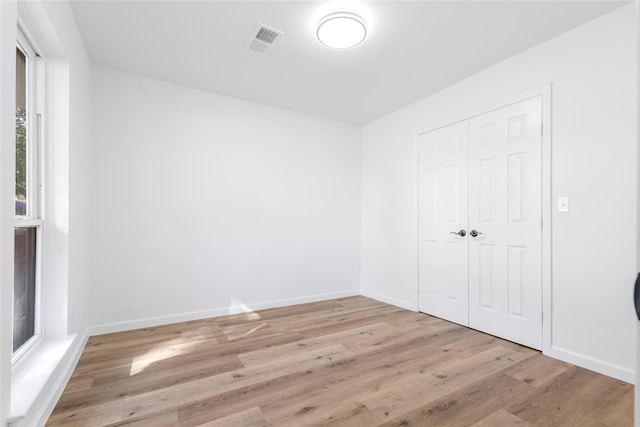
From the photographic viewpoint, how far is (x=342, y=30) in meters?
2.32

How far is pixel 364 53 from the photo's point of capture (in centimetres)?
271

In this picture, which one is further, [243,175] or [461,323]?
[243,175]

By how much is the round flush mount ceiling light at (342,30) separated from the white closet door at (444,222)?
160cm

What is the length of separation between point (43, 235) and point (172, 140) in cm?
165

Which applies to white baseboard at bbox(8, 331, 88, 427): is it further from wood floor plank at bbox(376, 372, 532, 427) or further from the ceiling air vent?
the ceiling air vent

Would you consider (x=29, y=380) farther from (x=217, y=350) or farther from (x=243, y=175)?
(x=243, y=175)

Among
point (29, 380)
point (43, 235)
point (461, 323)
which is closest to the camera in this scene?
point (29, 380)

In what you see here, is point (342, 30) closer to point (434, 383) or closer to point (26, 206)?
point (26, 206)

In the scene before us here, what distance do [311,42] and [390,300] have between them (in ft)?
10.9

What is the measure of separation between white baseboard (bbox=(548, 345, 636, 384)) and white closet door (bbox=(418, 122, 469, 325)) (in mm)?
846

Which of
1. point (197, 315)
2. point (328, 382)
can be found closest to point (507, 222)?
point (328, 382)

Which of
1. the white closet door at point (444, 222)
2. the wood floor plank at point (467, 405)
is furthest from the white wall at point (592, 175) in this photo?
the wood floor plank at point (467, 405)

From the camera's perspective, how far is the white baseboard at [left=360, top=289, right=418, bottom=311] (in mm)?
3764

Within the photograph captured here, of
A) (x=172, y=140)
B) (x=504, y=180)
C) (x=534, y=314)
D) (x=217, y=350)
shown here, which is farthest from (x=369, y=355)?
(x=172, y=140)
